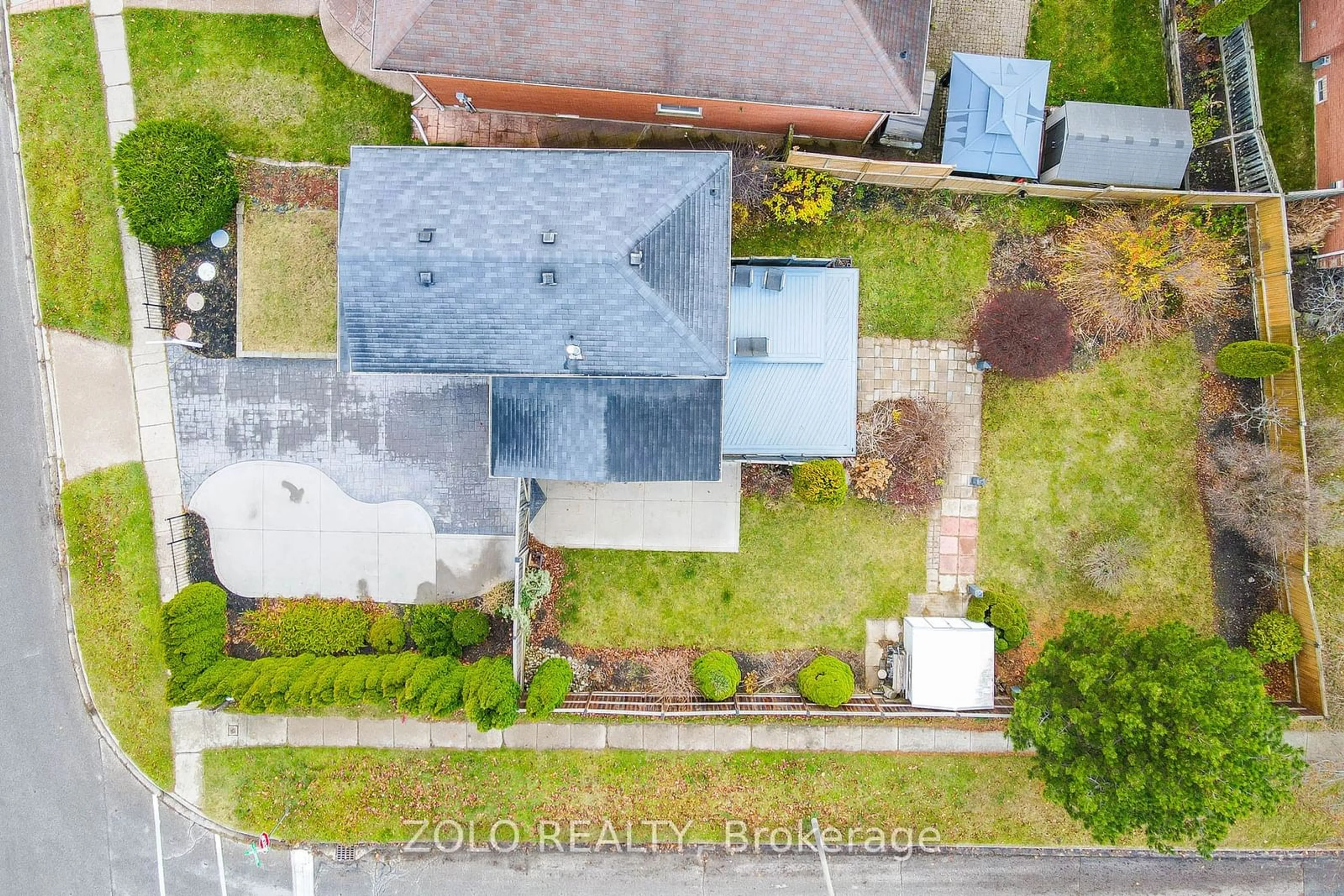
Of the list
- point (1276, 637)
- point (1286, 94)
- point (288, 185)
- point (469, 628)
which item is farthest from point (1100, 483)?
point (288, 185)

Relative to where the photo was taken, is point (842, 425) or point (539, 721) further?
point (539, 721)

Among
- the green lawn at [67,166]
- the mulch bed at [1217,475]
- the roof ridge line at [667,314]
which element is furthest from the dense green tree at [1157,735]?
the green lawn at [67,166]

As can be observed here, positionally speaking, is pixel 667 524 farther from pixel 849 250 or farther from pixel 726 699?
pixel 849 250

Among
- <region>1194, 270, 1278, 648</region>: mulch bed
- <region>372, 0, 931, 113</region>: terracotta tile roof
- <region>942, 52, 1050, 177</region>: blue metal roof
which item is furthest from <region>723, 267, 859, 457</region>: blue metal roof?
<region>1194, 270, 1278, 648</region>: mulch bed

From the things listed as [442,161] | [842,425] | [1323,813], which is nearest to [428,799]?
[842,425]

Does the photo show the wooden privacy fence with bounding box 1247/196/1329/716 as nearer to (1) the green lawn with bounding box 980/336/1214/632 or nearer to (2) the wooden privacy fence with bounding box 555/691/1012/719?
(1) the green lawn with bounding box 980/336/1214/632
